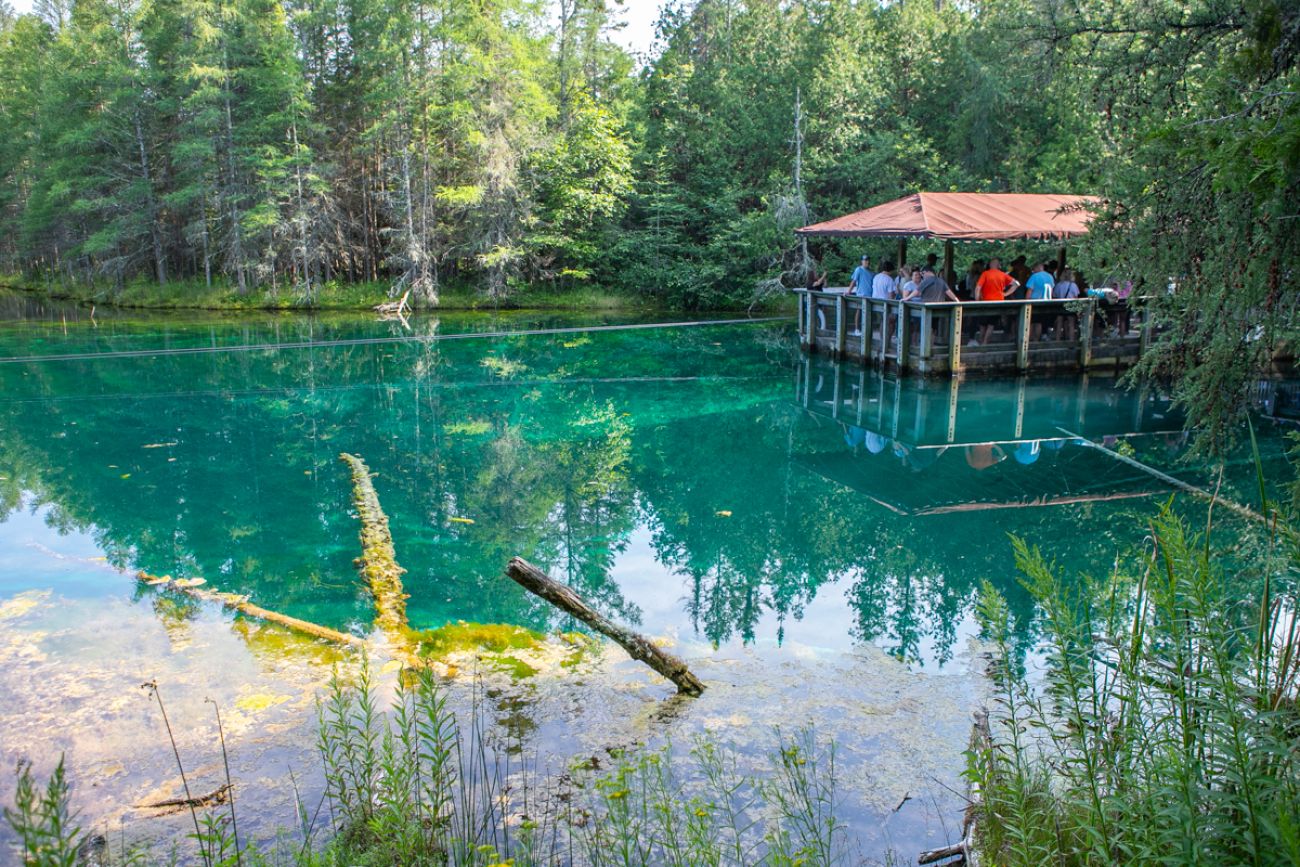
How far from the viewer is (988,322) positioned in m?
17.2

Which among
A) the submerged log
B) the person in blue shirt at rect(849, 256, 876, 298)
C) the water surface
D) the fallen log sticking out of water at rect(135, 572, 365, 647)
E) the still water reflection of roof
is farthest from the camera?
the submerged log

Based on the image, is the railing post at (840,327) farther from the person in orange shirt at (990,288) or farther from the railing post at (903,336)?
the person in orange shirt at (990,288)

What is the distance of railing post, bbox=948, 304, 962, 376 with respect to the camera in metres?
16.8

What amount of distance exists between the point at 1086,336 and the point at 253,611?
1443 centimetres

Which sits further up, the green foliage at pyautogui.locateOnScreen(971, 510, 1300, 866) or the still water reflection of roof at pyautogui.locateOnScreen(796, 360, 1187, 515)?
the green foliage at pyautogui.locateOnScreen(971, 510, 1300, 866)

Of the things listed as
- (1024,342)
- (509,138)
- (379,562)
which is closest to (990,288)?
(1024,342)

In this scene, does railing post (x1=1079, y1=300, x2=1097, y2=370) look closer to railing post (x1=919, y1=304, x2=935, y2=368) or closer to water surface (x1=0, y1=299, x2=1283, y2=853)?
water surface (x1=0, y1=299, x2=1283, y2=853)

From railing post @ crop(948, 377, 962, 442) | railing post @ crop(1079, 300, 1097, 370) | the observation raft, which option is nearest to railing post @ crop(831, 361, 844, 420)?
the observation raft

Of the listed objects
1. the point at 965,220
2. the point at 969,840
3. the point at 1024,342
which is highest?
the point at 965,220

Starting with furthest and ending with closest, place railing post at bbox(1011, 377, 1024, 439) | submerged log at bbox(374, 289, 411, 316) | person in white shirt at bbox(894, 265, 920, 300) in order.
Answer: submerged log at bbox(374, 289, 411, 316), person in white shirt at bbox(894, 265, 920, 300), railing post at bbox(1011, 377, 1024, 439)

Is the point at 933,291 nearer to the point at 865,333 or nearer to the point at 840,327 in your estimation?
the point at 865,333

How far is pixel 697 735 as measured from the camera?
5238 millimetres

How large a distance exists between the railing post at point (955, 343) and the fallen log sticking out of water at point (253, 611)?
1241cm

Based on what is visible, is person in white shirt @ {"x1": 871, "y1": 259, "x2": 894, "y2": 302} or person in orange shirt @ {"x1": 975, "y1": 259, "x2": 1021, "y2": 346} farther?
person in white shirt @ {"x1": 871, "y1": 259, "x2": 894, "y2": 302}
